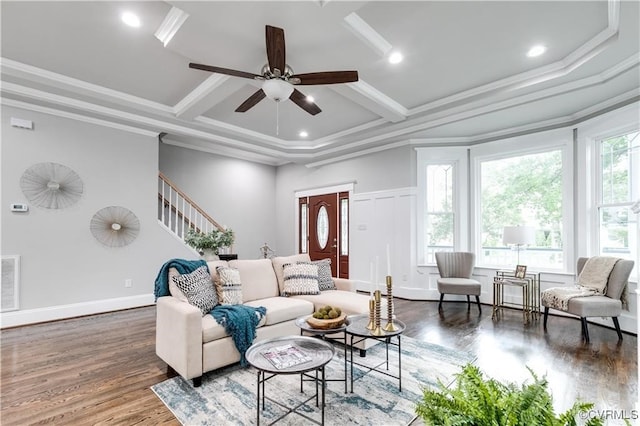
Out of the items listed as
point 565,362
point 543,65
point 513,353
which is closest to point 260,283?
point 513,353

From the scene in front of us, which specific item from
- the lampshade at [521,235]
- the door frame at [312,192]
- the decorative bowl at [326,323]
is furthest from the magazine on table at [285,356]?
the door frame at [312,192]

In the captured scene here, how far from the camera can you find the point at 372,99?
162 inches

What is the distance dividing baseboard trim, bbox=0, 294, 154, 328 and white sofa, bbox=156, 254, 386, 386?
265 centimetres

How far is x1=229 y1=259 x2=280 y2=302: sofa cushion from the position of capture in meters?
3.50

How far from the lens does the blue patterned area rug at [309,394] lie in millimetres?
2059

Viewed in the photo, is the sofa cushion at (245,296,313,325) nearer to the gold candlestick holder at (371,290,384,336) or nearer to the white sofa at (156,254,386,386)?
the white sofa at (156,254,386,386)

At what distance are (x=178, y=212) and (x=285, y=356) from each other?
4.89m

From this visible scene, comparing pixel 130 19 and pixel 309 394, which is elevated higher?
pixel 130 19

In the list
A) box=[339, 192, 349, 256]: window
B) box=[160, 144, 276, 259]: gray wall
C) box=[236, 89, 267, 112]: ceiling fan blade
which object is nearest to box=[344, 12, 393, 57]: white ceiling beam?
box=[236, 89, 267, 112]: ceiling fan blade

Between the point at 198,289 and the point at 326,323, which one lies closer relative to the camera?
the point at 326,323

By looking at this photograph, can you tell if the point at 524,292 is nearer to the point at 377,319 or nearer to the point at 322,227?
the point at 377,319

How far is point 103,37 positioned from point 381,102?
3.24 meters

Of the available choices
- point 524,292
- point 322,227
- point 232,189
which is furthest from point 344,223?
point 524,292

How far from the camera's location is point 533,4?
2.57 metres
